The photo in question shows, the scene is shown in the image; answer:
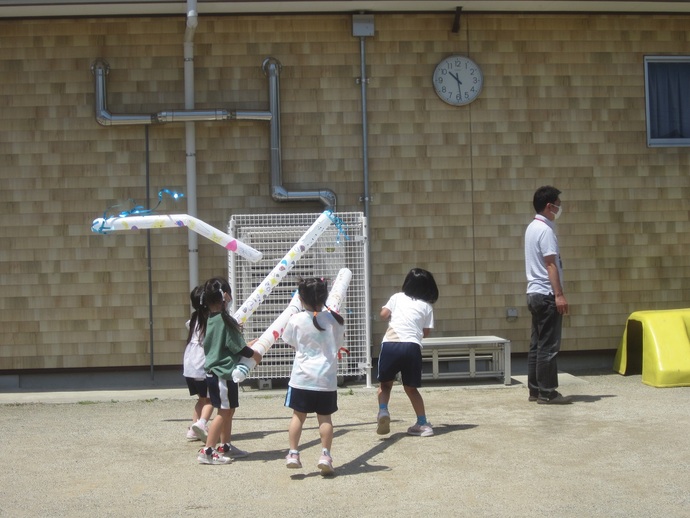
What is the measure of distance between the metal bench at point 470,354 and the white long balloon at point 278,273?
6.20ft

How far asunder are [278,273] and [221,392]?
160 cm

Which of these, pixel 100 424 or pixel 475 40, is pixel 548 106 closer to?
pixel 475 40

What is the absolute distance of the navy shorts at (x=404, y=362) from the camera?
6.89m

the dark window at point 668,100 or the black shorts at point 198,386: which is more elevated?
the dark window at point 668,100

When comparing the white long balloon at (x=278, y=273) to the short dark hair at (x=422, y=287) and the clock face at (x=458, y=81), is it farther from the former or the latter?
the clock face at (x=458, y=81)

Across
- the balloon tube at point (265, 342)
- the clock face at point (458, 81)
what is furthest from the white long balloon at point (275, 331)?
the clock face at point (458, 81)

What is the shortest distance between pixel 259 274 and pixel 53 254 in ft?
7.21

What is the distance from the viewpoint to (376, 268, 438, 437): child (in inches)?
272

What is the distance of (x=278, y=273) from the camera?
7664 millimetres

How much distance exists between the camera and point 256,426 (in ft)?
24.9

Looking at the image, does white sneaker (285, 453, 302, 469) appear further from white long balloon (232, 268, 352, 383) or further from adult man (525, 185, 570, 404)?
adult man (525, 185, 570, 404)

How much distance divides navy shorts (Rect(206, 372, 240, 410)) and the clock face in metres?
4.70

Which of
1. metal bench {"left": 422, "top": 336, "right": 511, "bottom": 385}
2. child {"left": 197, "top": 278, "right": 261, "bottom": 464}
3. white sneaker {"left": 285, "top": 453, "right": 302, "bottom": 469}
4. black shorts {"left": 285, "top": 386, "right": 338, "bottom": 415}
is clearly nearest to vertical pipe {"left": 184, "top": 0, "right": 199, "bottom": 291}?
metal bench {"left": 422, "top": 336, "right": 511, "bottom": 385}

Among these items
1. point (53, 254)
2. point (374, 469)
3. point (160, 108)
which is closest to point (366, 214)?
point (160, 108)
